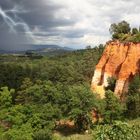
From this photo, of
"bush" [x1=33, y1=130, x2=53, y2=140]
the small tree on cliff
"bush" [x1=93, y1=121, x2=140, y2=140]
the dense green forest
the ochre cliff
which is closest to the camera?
"bush" [x1=93, y1=121, x2=140, y2=140]

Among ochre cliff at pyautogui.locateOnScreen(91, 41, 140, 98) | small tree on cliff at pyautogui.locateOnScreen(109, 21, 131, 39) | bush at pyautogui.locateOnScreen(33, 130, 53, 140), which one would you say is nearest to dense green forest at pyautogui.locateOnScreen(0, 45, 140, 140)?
bush at pyautogui.locateOnScreen(33, 130, 53, 140)

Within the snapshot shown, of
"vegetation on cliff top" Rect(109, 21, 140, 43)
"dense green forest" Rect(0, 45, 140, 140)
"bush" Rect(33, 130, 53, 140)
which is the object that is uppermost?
"vegetation on cliff top" Rect(109, 21, 140, 43)

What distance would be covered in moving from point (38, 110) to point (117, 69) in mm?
23631

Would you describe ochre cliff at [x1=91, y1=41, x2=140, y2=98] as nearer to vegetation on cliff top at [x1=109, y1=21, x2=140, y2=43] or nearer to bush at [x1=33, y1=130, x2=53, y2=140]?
vegetation on cliff top at [x1=109, y1=21, x2=140, y2=43]

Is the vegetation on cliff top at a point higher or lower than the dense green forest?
higher

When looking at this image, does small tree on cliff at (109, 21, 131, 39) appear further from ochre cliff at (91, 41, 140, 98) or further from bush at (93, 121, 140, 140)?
bush at (93, 121, 140, 140)

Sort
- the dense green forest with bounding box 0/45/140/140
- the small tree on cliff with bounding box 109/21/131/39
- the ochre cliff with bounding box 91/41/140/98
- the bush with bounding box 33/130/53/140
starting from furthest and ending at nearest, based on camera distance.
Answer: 1. the small tree on cliff with bounding box 109/21/131/39
2. the ochre cliff with bounding box 91/41/140/98
3. the dense green forest with bounding box 0/45/140/140
4. the bush with bounding box 33/130/53/140

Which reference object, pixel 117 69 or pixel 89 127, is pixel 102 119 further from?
pixel 117 69

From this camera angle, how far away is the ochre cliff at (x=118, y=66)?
7831 centimetres

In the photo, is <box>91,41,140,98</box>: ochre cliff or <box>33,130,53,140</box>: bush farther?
<box>91,41,140,98</box>: ochre cliff

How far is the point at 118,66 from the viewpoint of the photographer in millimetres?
83062

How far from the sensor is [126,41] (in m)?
84.8

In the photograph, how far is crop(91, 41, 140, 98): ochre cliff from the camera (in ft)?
257

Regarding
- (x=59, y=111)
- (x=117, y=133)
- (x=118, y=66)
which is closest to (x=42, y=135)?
(x=59, y=111)
